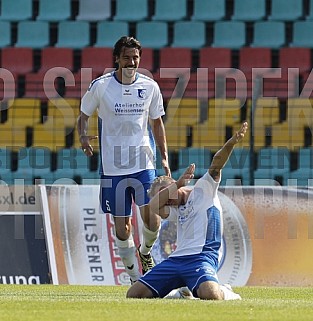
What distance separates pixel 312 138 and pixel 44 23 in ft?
18.4

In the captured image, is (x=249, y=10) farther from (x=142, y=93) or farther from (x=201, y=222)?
(x=201, y=222)

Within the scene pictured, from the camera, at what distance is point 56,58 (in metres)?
18.8

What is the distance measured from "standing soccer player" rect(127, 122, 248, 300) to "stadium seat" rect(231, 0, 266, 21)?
1119 centimetres

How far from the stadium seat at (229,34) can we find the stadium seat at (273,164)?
3342 mm

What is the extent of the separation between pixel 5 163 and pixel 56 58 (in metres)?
2.95

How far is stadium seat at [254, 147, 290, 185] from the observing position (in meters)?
16.1

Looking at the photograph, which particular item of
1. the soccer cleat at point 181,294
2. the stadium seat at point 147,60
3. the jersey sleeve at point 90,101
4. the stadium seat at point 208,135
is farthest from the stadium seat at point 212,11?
the soccer cleat at point 181,294

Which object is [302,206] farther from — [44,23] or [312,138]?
[44,23]

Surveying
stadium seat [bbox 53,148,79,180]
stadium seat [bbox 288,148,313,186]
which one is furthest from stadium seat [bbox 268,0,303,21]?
stadium seat [bbox 53,148,79,180]

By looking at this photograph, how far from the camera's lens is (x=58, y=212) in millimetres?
12656

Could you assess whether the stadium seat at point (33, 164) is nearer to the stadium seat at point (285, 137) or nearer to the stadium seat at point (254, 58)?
the stadium seat at point (285, 137)

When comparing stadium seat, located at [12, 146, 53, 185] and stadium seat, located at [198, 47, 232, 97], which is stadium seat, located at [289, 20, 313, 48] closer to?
stadium seat, located at [198, 47, 232, 97]

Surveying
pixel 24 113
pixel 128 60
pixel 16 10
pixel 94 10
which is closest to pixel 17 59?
pixel 16 10

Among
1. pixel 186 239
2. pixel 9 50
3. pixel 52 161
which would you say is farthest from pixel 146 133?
pixel 9 50
